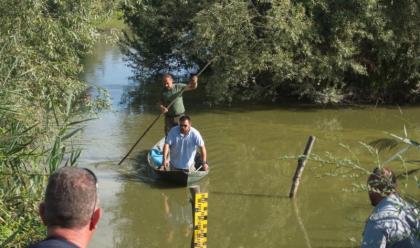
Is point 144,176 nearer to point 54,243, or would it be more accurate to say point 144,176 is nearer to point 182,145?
point 182,145

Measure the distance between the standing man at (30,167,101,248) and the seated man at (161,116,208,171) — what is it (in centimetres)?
854

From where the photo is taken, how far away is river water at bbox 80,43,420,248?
9.59 m

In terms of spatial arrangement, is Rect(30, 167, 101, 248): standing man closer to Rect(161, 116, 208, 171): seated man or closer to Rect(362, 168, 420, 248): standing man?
Rect(362, 168, 420, 248): standing man

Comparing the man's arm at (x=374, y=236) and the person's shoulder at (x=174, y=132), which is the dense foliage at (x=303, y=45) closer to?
the person's shoulder at (x=174, y=132)

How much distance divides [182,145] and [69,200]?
8.81 metres

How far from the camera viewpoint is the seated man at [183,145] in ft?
37.6

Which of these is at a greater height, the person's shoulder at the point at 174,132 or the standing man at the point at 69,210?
the standing man at the point at 69,210

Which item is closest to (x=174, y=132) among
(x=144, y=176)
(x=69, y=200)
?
(x=144, y=176)

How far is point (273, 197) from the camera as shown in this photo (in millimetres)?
11320

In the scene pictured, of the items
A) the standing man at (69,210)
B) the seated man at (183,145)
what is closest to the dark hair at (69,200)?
the standing man at (69,210)

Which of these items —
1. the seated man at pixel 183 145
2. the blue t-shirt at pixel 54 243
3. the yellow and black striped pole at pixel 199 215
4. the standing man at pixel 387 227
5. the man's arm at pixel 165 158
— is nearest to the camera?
the blue t-shirt at pixel 54 243

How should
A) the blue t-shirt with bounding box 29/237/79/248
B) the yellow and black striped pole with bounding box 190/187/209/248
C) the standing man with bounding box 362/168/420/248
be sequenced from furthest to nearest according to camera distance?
1. the yellow and black striped pole with bounding box 190/187/209/248
2. the standing man with bounding box 362/168/420/248
3. the blue t-shirt with bounding box 29/237/79/248

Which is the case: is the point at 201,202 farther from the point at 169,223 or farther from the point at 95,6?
the point at 95,6

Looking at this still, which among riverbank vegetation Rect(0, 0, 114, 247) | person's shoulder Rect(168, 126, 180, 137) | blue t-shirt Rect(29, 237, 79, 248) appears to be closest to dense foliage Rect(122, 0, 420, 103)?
riverbank vegetation Rect(0, 0, 114, 247)
